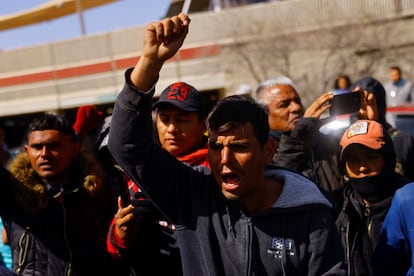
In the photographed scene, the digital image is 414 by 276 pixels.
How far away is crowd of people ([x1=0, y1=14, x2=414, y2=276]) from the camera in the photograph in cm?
269

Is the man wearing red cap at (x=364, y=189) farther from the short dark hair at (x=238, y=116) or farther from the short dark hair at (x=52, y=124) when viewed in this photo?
the short dark hair at (x=52, y=124)

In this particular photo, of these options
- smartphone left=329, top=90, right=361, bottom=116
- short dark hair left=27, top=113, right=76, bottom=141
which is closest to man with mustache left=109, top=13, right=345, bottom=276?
short dark hair left=27, top=113, right=76, bottom=141

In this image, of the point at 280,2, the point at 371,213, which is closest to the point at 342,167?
the point at 371,213

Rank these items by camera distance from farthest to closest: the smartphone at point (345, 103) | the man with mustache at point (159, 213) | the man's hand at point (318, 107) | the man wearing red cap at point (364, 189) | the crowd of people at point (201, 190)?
the smartphone at point (345, 103) → the man's hand at point (318, 107) → the man wearing red cap at point (364, 189) → the man with mustache at point (159, 213) → the crowd of people at point (201, 190)

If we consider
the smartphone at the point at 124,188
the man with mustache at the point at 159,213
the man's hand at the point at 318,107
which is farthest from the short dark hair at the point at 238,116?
the man's hand at the point at 318,107

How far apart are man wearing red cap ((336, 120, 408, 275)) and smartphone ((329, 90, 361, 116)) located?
597 mm

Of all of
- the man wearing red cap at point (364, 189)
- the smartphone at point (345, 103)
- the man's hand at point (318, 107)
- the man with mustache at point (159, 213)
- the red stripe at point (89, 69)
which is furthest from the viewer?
the red stripe at point (89, 69)

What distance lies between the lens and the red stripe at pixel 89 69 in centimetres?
2255

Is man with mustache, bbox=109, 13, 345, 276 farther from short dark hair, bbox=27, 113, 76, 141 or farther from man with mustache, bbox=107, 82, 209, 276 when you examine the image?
short dark hair, bbox=27, 113, 76, 141

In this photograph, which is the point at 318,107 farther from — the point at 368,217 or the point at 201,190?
the point at 201,190

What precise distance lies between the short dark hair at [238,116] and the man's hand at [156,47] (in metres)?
0.36

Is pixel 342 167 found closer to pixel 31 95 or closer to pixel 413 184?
pixel 413 184

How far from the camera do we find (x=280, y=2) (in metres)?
22.0

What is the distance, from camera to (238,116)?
2.78m
